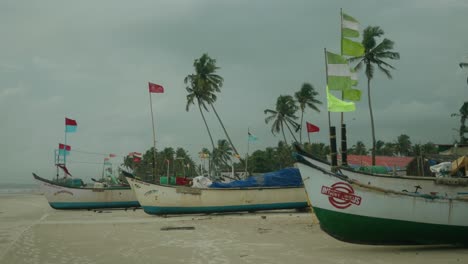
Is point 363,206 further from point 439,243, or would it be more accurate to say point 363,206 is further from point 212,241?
point 212,241

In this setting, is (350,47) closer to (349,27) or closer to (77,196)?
(349,27)

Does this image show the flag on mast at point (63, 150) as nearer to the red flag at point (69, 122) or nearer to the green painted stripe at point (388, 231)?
the red flag at point (69, 122)

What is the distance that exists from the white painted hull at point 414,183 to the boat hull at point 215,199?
361 inches

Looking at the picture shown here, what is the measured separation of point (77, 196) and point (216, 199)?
11.3 meters

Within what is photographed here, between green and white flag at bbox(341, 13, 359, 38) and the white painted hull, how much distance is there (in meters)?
3.60

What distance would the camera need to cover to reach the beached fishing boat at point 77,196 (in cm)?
2708

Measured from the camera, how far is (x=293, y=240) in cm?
1138

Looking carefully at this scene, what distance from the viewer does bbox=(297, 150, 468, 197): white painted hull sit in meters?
10.9

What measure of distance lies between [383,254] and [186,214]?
13.5 m

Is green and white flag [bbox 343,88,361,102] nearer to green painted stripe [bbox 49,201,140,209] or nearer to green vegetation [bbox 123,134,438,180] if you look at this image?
green painted stripe [bbox 49,201,140,209]

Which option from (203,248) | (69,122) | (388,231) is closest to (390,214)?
(388,231)

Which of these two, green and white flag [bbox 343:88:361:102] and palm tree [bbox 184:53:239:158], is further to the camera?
palm tree [bbox 184:53:239:158]

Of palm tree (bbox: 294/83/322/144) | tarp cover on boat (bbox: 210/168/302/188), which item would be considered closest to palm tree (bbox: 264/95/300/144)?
palm tree (bbox: 294/83/322/144)

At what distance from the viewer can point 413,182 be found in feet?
37.4
